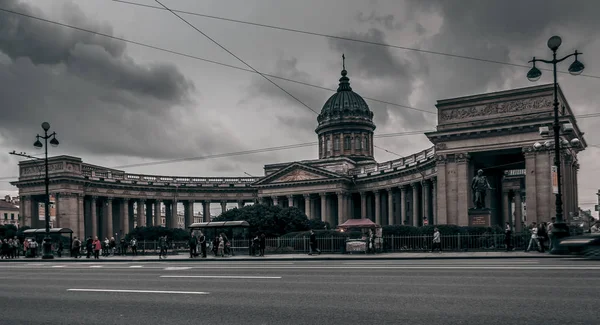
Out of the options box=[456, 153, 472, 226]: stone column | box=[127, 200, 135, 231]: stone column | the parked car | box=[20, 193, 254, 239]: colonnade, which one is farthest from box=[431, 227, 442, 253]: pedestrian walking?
box=[127, 200, 135, 231]: stone column

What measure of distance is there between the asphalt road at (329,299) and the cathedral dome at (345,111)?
311 ft

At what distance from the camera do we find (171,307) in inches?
427

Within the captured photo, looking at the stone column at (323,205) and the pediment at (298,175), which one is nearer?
the pediment at (298,175)

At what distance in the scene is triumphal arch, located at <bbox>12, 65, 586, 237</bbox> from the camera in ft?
160

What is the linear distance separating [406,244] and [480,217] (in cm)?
653

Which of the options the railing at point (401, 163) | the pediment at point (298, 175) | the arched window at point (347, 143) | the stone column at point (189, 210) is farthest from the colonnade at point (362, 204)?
the stone column at point (189, 210)

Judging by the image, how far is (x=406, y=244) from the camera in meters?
41.0

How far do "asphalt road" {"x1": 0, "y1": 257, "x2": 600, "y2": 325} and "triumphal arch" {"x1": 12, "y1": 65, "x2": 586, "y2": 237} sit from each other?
2068 cm

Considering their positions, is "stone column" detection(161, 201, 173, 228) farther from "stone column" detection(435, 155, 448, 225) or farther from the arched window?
"stone column" detection(435, 155, 448, 225)

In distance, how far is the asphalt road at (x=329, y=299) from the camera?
929cm

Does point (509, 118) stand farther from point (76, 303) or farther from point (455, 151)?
point (76, 303)

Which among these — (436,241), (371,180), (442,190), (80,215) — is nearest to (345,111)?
(371,180)

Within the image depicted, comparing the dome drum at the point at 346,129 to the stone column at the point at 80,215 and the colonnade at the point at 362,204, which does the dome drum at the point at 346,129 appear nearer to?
the colonnade at the point at 362,204

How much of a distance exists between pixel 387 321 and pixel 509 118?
44246 millimetres
